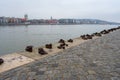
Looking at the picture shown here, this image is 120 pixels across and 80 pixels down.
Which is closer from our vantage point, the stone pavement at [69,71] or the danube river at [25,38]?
the stone pavement at [69,71]

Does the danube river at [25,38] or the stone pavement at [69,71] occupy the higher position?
the stone pavement at [69,71]

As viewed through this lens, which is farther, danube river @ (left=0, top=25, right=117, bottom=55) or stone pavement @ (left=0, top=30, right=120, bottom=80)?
danube river @ (left=0, top=25, right=117, bottom=55)

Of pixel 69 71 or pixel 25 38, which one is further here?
pixel 25 38

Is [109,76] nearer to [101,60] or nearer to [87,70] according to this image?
[87,70]

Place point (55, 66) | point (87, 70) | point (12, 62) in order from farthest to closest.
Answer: point (12, 62) → point (55, 66) → point (87, 70)

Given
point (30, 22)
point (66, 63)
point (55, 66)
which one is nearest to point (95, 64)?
point (66, 63)

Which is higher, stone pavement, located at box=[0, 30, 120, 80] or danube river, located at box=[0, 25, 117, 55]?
stone pavement, located at box=[0, 30, 120, 80]

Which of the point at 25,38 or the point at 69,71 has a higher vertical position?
the point at 69,71

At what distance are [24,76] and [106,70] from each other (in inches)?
99.1

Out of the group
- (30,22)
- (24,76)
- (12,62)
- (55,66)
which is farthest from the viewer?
(30,22)

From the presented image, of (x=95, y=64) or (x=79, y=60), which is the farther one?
(x=79, y=60)

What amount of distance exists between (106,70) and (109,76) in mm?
482

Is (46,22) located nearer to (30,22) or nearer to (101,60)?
(30,22)

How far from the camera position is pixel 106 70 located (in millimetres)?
4793
